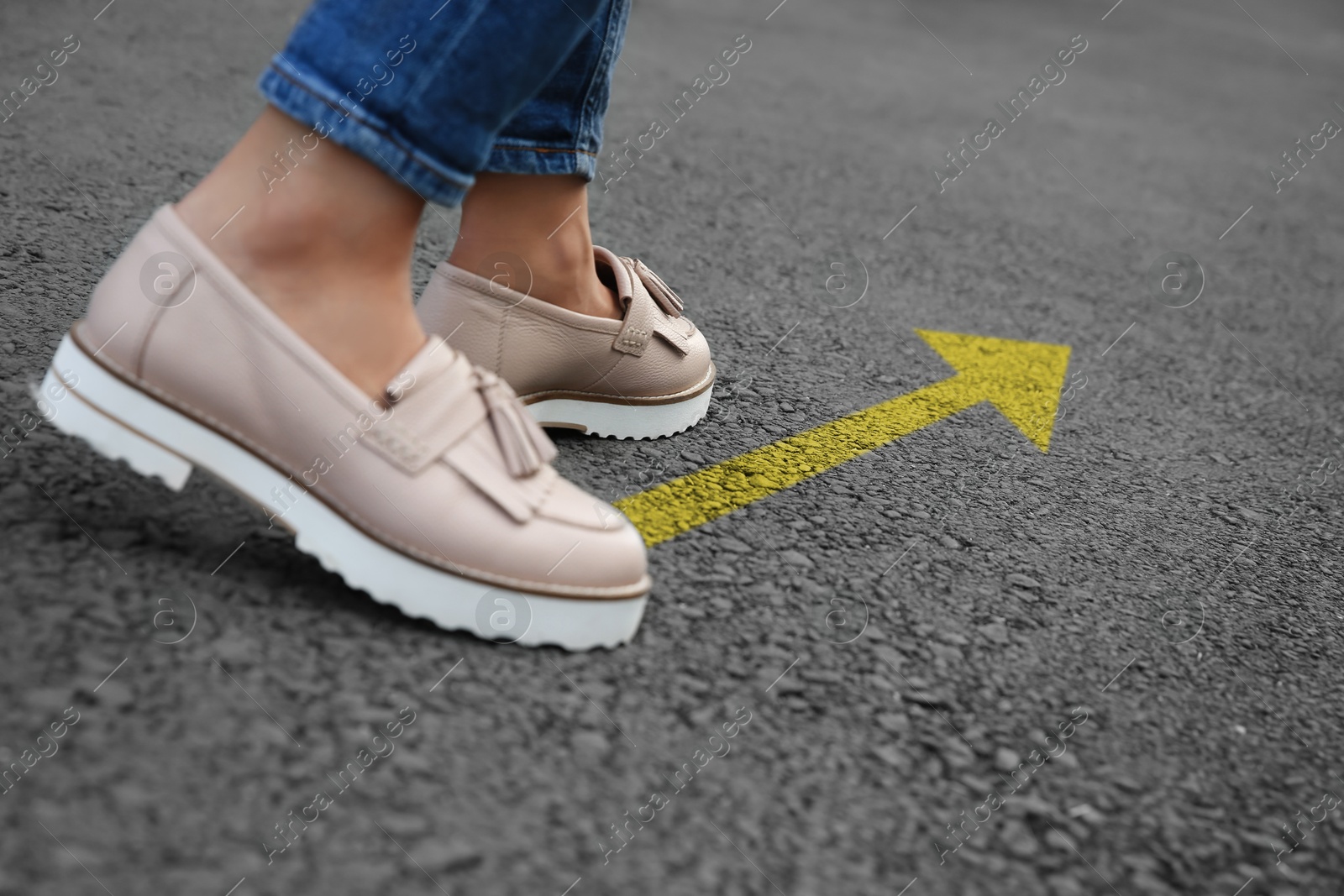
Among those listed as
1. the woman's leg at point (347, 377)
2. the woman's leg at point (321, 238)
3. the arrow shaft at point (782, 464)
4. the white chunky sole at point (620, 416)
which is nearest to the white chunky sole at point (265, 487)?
the woman's leg at point (347, 377)

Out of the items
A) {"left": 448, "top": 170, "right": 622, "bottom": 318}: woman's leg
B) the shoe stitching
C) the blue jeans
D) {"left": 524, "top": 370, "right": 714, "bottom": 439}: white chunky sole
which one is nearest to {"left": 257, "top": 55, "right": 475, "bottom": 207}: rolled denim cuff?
the blue jeans

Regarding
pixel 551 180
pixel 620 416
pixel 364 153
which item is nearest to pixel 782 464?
→ pixel 620 416

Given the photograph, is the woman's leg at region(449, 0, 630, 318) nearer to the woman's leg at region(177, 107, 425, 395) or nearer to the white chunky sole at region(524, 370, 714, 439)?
the white chunky sole at region(524, 370, 714, 439)

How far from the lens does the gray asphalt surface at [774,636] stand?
1060 mm

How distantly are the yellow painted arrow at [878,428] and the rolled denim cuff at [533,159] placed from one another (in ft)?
1.69

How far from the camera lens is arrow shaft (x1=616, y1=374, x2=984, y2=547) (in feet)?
5.55

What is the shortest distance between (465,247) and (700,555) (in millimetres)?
589

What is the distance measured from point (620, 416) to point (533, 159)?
1.52ft

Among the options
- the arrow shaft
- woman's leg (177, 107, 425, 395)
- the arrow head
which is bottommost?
the arrow head

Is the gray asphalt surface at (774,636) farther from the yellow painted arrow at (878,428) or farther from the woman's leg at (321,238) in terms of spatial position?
the woman's leg at (321,238)

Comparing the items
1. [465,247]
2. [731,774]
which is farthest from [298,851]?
[465,247]

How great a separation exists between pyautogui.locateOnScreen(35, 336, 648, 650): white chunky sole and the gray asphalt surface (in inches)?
1.9

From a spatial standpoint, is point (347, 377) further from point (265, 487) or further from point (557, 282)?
point (557, 282)

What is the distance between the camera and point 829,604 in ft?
5.02
